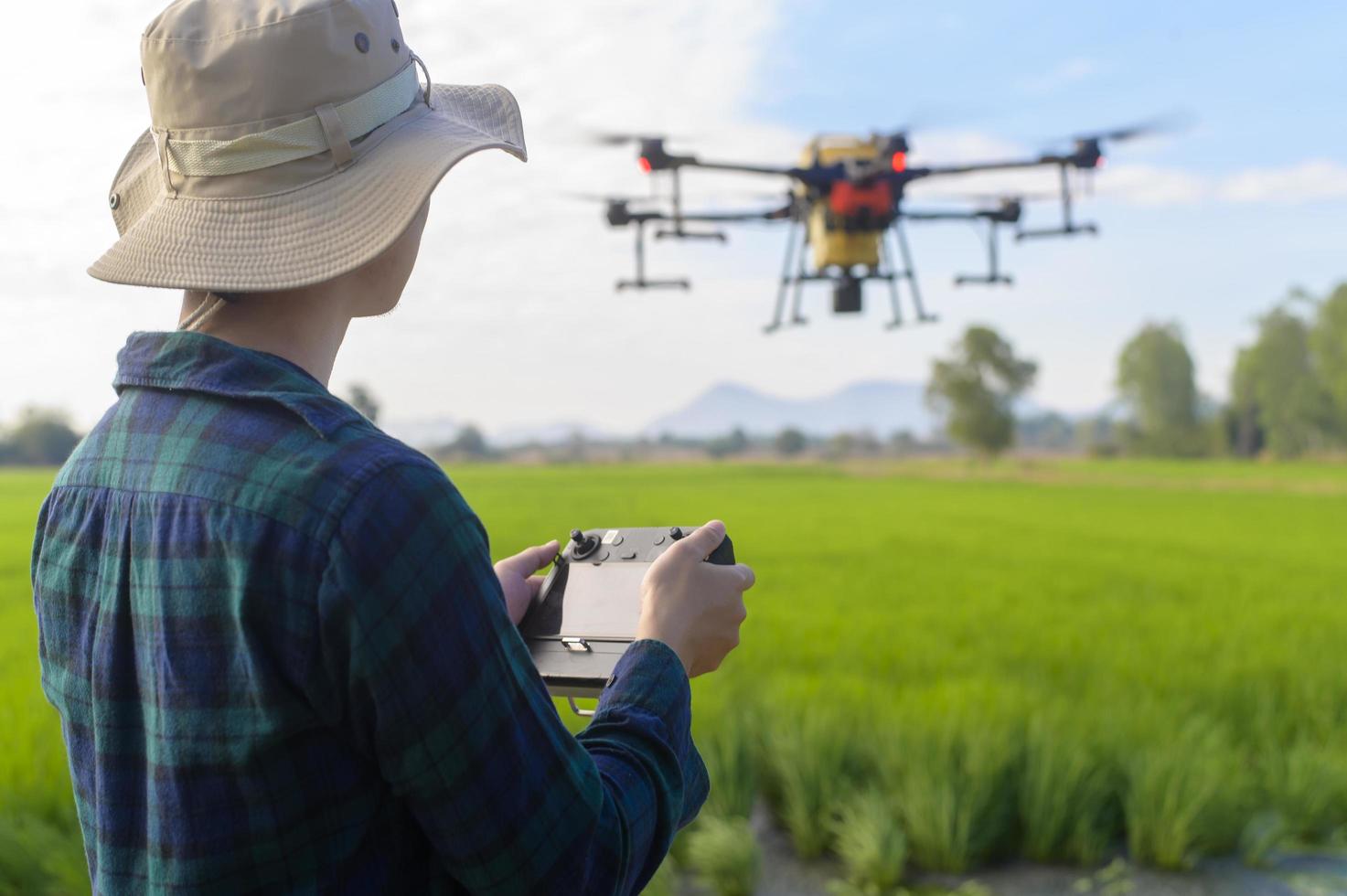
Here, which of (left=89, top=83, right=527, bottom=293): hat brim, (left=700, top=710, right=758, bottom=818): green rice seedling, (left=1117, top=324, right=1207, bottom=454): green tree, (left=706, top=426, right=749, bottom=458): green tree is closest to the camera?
(left=89, top=83, right=527, bottom=293): hat brim

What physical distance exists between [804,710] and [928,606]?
174 inches

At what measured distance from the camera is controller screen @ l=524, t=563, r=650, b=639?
1.20 metres

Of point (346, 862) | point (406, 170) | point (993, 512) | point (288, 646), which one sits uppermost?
point (406, 170)

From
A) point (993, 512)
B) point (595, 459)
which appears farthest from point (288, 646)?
point (595, 459)

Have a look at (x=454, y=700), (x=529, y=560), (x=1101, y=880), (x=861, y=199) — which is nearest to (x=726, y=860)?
(x=1101, y=880)

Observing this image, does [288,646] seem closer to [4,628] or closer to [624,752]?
[624,752]

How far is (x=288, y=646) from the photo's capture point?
0.81m

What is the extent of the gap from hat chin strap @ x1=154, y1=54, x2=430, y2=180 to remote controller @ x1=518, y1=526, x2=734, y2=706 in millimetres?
528

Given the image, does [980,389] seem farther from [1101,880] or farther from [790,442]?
[1101,880]

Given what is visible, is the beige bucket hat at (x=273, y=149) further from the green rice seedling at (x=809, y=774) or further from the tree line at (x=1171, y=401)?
the tree line at (x=1171, y=401)

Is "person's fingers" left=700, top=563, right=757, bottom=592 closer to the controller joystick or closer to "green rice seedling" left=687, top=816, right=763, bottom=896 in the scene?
the controller joystick

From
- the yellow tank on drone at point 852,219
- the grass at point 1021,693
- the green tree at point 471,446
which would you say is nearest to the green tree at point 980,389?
the green tree at point 471,446

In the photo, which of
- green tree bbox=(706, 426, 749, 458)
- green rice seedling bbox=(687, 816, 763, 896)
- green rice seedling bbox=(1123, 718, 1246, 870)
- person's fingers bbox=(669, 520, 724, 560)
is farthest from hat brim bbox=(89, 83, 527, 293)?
green tree bbox=(706, 426, 749, 458)

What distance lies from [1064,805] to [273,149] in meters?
4.17
